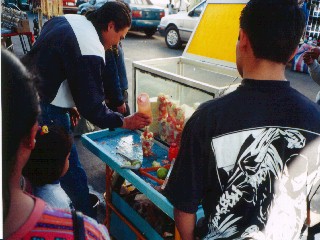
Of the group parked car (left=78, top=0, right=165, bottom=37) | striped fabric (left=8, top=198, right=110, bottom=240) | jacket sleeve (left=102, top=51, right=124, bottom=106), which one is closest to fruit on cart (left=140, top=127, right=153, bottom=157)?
jacket sleeve (left=102, top=51, right=124, bottom=106)

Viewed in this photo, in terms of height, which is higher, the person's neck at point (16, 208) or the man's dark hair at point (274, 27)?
the man's dark hair at point (274, 27)

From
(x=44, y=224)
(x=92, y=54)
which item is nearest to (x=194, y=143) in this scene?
(x=44, y=224)

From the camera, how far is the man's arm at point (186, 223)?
4.25ft

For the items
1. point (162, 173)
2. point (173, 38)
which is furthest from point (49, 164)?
point (173, 38)

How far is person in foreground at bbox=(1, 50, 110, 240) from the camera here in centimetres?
73

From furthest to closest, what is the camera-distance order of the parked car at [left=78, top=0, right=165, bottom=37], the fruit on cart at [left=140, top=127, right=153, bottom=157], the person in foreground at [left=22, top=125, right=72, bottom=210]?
the parked car at [left=78, top=0, right=165, bottom=37] < the fruit on cart at [left=140, top=127, right=153, bottom=157] < the person in foreground at [left=22, top=125, right=72, bottom=210]

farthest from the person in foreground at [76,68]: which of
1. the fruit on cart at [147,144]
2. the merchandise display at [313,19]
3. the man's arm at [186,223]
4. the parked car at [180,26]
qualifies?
the merchandise display at [313,19]

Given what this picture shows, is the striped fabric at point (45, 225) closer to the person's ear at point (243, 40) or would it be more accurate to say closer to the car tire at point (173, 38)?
the person's ear at point (243, 40)

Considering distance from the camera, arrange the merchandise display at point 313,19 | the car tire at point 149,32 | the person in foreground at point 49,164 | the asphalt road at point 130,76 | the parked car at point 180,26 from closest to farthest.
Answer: the person in foreground at point 49,164 → the asphalt road at point 130,76 → the merchandise display at point 313,19 → the parked car at point 180,26 → the car tire at point 149,32

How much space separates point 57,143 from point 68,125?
22.8 inches

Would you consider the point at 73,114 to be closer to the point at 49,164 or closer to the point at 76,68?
the point at 76,68

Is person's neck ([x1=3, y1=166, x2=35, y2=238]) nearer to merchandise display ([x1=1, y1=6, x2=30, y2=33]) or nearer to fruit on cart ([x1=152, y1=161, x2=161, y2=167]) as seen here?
fruit on cart ([x1=152, y1=161, x2=161, y2=167])

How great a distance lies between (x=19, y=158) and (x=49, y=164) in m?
1.03

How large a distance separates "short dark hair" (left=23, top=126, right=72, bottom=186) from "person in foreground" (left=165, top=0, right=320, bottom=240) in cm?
79
